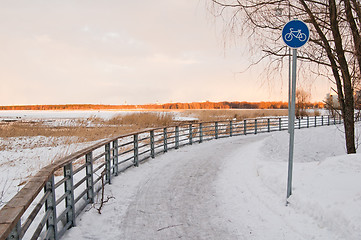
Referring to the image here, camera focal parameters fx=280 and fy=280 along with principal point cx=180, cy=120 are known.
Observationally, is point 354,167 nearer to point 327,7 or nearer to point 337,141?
point 327,7

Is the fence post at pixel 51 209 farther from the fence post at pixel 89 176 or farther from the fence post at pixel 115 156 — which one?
the fence post at pixel 115 156

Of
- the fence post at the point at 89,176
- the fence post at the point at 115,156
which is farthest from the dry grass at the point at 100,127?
the fence post at the point at 89,176

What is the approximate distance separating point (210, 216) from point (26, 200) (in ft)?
11.2

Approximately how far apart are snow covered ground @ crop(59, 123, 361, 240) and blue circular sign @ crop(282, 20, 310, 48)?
2617 millimetres

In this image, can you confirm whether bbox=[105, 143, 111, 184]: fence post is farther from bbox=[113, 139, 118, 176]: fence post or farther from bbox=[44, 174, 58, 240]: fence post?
bbox=[44, 174, 58, 240]: fence post

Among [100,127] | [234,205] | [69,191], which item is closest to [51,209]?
[69,191]

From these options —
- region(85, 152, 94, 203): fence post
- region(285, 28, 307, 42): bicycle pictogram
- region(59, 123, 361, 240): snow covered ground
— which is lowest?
region(59, 123, 361, 240): snow covered ground

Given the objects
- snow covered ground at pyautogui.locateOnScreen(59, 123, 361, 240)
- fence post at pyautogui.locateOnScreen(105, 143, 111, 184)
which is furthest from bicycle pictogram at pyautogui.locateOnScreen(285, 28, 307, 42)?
fence post at pyautogui.locateOnScreen(105, 143, 111, 184)

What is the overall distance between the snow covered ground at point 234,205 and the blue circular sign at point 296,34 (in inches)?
103

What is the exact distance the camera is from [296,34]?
201 inches

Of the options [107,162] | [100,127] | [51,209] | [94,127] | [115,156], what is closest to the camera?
[51,209]

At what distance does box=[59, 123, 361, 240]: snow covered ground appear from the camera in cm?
424

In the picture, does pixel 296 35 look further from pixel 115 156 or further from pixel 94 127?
pixel 94 127

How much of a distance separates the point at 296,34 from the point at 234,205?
349 cm
